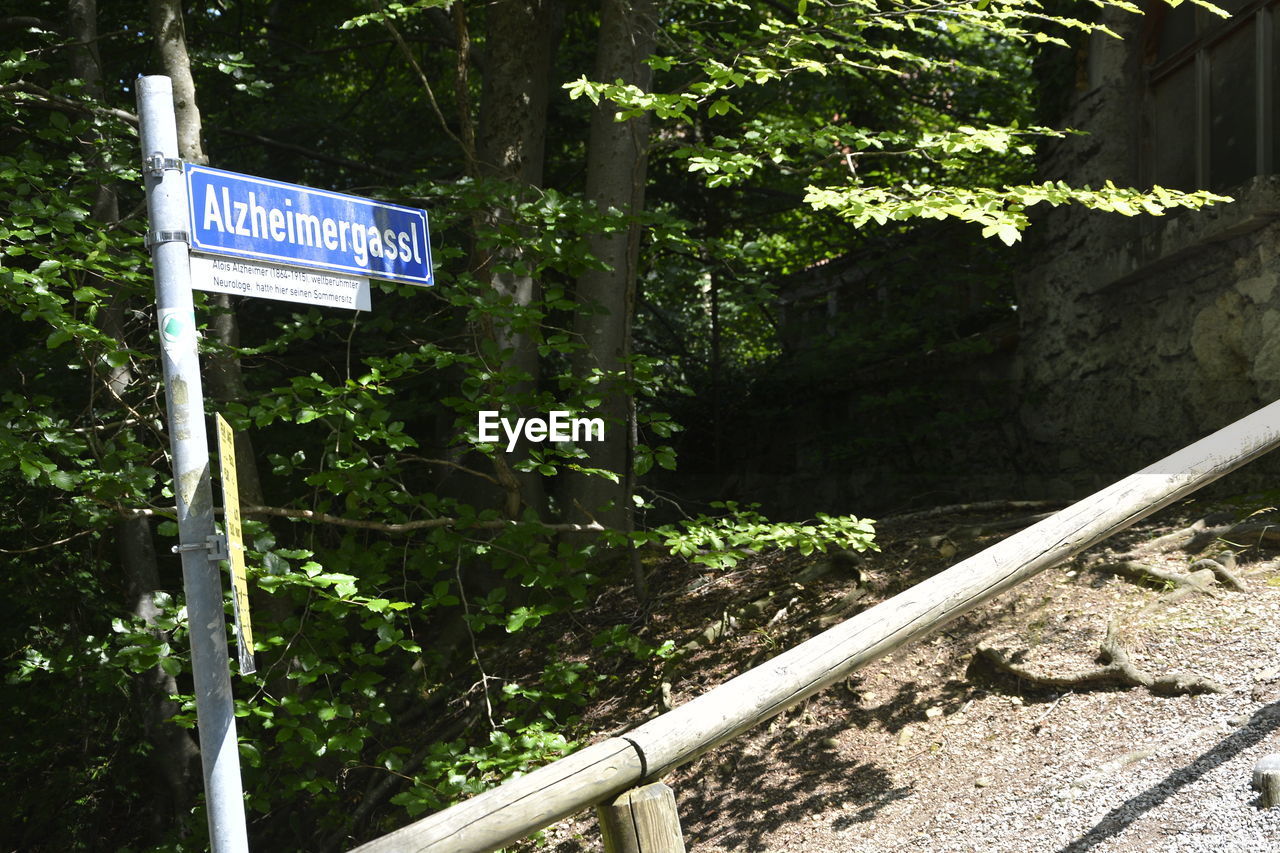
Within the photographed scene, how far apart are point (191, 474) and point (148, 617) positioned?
4535 mm

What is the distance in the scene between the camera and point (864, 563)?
5.64 meters

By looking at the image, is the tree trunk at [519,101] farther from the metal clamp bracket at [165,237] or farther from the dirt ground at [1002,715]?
the metal clamp bracket at [165,237]

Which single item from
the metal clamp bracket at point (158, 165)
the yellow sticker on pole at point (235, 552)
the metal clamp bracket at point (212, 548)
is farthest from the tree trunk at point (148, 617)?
the yellow sticker on pole at point (235, 552)

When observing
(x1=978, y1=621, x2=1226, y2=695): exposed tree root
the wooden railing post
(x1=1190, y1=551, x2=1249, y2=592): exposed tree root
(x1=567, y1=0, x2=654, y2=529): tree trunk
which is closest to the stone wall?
(x1=1190, y1=551, x2=1249, y2=592): exposed tree root

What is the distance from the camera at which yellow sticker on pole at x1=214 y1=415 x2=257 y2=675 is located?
6.35ft

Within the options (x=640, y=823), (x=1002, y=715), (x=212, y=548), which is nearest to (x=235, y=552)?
(x=212, y=548)

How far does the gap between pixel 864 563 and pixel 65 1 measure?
243 inches

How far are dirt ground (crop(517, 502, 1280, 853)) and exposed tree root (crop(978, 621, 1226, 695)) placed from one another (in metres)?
0.02

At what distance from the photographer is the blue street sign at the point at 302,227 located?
7.22 ft

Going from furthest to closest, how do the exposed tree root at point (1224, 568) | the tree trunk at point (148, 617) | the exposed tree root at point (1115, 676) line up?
the tree trunk at point (148, 617) → the exposed tree root at point (1224, 568) → the exposed tree root at point (1115, 676)

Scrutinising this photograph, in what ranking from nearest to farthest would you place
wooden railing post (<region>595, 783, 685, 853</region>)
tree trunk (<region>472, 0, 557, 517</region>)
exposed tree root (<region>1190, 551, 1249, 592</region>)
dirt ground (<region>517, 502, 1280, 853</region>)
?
wooden railing post (<region>595, 783, 685, 853</region>) < dirt ground (<region>517, 502, 1280, 853</region>) < exposed tree root (<region>1190, 551, 1249, 592</region>) < tree trunk (<region>472, 0, 557, 517</region>)

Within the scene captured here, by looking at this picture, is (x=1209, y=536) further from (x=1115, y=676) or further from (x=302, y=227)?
(x=302, y=227)

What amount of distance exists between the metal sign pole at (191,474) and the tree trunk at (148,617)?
3578mm

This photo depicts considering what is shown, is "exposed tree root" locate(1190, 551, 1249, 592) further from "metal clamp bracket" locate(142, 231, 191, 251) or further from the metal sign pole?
"metal clamp bracket" locate(142, 231, 191, 251)
